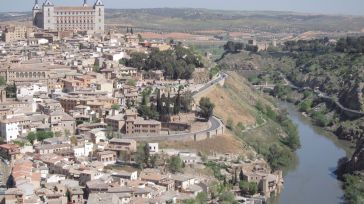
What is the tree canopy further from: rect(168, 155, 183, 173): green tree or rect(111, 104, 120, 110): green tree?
rect(168, 155, 183, 173): green tree

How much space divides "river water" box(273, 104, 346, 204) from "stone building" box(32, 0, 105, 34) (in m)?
16.1

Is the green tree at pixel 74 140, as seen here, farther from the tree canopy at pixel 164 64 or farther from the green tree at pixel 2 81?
the tree canopy at pixel 164 64

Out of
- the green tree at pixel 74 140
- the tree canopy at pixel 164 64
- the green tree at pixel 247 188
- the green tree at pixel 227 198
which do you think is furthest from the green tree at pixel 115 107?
the tree canopy at pixel 164 64

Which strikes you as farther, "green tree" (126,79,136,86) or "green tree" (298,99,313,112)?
"green tree" (298,99,313,112)

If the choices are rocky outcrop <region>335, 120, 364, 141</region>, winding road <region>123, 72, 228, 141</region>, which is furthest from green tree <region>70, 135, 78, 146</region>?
rocky outcrop <region>335, 120, 364, 141</region>

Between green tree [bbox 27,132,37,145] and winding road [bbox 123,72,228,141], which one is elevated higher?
green tree [bbox 27,132,37,145]

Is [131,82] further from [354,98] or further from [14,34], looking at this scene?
[354,98]

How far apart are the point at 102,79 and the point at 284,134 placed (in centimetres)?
851

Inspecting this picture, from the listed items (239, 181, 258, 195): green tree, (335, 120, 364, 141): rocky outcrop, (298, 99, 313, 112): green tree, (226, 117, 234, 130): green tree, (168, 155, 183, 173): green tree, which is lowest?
(298, 99, 313, 112): green tree

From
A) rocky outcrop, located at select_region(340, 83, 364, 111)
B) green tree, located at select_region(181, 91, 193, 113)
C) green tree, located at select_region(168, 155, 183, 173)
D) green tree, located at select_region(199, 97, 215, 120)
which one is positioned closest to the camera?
green tree, located at select_region(168, 155, 183, 173)

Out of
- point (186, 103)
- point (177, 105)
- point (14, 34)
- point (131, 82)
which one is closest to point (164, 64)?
point (131, 82)

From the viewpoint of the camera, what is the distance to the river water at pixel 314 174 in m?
22.9

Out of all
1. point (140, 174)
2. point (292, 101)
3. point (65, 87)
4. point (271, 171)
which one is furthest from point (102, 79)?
point (292, 101)

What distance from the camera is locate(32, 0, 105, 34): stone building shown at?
1747 inches
